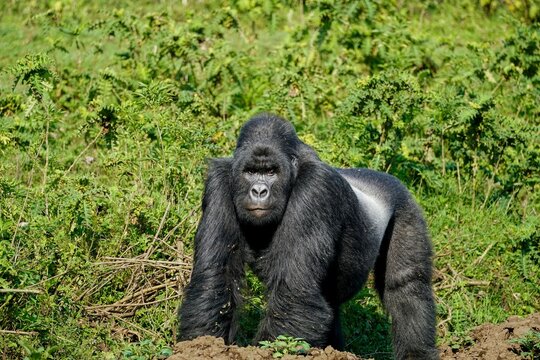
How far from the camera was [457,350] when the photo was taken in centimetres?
586

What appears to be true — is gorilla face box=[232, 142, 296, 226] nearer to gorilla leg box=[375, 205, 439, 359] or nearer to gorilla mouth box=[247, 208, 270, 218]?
gorilla mouth box=[247, 208, 270, 218]

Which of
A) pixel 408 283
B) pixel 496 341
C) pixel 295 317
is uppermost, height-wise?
pixel 295 317

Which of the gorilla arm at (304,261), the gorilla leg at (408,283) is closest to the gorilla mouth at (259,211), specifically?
the gorilla arm at (304,261)

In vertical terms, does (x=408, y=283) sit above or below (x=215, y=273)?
below

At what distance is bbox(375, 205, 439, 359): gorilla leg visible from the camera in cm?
561

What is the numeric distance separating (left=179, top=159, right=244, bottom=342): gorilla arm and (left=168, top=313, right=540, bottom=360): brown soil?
1.05ft

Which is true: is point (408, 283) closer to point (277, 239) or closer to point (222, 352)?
point (277, 239)

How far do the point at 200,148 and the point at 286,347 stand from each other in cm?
216

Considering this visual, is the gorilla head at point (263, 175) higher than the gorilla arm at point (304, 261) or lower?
higher

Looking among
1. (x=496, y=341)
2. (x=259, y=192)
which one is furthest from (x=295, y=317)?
(x=496, y=341)

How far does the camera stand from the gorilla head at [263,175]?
15.4 feet

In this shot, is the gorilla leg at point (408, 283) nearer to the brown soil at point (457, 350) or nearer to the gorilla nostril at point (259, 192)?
the brown soil at point (457, 350)

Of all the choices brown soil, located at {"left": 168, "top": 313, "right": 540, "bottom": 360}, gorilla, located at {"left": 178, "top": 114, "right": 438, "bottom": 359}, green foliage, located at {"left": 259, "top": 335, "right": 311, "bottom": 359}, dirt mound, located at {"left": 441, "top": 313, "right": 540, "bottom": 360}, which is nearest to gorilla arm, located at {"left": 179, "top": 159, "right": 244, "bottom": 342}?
gorilla, located at {"left": 178, "top": 114, "right": 438, "bottom": 359}

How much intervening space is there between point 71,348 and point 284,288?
1.16 metres
